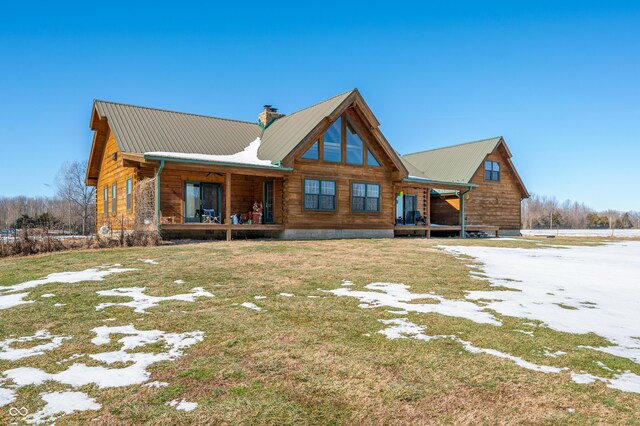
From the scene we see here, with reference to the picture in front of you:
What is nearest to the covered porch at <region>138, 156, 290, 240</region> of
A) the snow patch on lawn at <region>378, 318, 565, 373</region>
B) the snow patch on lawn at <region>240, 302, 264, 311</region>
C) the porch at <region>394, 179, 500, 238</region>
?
the porch at <region>394, 179, 500, 238</region>

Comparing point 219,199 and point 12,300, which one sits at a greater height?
point 219,199

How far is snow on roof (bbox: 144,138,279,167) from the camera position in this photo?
17.0 meters

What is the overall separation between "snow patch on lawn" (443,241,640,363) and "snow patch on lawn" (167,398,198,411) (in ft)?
13.6

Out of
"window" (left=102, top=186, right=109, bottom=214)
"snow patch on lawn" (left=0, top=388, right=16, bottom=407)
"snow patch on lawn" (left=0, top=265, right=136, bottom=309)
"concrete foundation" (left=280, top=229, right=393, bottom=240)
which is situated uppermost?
"window" (left=102, top=186, right=109, bottom=214)

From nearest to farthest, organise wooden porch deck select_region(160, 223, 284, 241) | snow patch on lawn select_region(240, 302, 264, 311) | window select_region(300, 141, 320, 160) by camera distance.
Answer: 1. snow patch on lawn select_region(240, 302, 264, 311)
2. wooden porch deck select_region(160, 223, 284, 241)
3. window select_region(300, 141, 320, 160)

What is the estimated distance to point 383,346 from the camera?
4.68 m

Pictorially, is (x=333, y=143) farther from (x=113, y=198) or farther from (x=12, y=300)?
(x=12, y=300)

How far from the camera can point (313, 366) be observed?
4.11 metres

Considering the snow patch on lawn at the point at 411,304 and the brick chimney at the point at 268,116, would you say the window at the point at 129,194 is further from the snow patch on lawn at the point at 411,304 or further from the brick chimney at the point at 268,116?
the snow patch on lawn at the point at 411,304

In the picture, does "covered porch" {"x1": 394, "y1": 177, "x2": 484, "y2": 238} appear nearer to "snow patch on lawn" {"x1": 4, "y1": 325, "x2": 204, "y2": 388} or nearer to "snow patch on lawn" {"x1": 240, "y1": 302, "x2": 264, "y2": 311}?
"snow patch on lawn" {"x1": 240, "y1": 302, "x2": 264, "y2": 311}

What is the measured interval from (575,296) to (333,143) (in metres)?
15.2

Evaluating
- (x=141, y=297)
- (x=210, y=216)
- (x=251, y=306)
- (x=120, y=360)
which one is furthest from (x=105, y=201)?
(x=120, y=360)

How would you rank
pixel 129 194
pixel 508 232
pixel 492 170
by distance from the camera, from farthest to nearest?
pixel 508 232
pixel 492 170
pixel 129 194

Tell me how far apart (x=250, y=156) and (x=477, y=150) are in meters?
17.7
